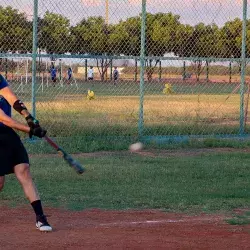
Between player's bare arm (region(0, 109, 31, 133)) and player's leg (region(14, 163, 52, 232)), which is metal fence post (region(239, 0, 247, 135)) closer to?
player's leg (region(14, 163, 52, 232))

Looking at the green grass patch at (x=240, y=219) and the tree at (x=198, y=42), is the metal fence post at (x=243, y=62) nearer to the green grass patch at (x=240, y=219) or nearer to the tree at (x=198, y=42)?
the tree at (x=198, y=42)

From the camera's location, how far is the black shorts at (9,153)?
8484mm

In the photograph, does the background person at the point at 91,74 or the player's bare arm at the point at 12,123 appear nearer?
the player's bare arm at the point at 12,123

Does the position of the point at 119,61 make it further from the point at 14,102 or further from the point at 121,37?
the point at 14,102

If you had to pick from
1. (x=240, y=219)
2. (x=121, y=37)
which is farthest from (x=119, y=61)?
(x=240, y=219)

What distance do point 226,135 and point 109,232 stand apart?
10.1 metres

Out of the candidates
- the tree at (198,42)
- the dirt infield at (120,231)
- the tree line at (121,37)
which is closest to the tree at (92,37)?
the tree line at (121,37)

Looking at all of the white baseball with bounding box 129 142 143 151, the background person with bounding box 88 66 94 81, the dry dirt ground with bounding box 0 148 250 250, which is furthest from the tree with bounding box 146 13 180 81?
the dry dirt ground with bounding box 0 148 250 250

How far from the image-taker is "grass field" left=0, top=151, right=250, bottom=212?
10445 millimetres

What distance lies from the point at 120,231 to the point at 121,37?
9475 mm

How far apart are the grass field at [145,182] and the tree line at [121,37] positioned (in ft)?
8.64

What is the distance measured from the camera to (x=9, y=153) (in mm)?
8500

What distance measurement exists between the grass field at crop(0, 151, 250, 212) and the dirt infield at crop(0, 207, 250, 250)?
57 cm

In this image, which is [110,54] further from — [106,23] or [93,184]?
[93,184]
